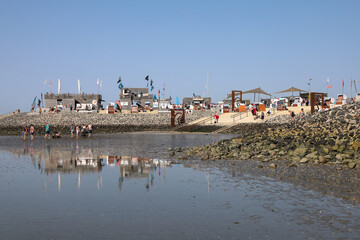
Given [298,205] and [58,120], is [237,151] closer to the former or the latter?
[298,205]

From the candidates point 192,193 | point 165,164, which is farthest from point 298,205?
point 165,164

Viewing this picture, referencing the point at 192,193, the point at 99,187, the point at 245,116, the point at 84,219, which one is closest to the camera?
the point at 84,219

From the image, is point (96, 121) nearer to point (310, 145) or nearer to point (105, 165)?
point (105, 165)

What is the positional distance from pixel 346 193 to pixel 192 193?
408 cm

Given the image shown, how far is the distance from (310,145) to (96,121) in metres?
50.4

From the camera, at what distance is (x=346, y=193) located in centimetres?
1015

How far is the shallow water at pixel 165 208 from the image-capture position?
23.0ft

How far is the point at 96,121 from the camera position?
65.5m

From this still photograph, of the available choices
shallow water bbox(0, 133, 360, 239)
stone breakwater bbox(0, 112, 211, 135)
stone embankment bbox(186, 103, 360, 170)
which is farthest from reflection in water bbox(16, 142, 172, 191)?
stone breakwater bbox(0, 112, 211, 135)

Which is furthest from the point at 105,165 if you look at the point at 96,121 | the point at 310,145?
the point at 96,121

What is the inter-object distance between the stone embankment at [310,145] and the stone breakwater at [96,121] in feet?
Answer: 99.8

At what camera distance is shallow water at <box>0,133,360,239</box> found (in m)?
7.00

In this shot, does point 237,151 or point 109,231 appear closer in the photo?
point 109,231

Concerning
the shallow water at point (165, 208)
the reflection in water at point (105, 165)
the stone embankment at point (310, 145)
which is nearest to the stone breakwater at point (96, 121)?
the stone embankment at point (310, 145)
